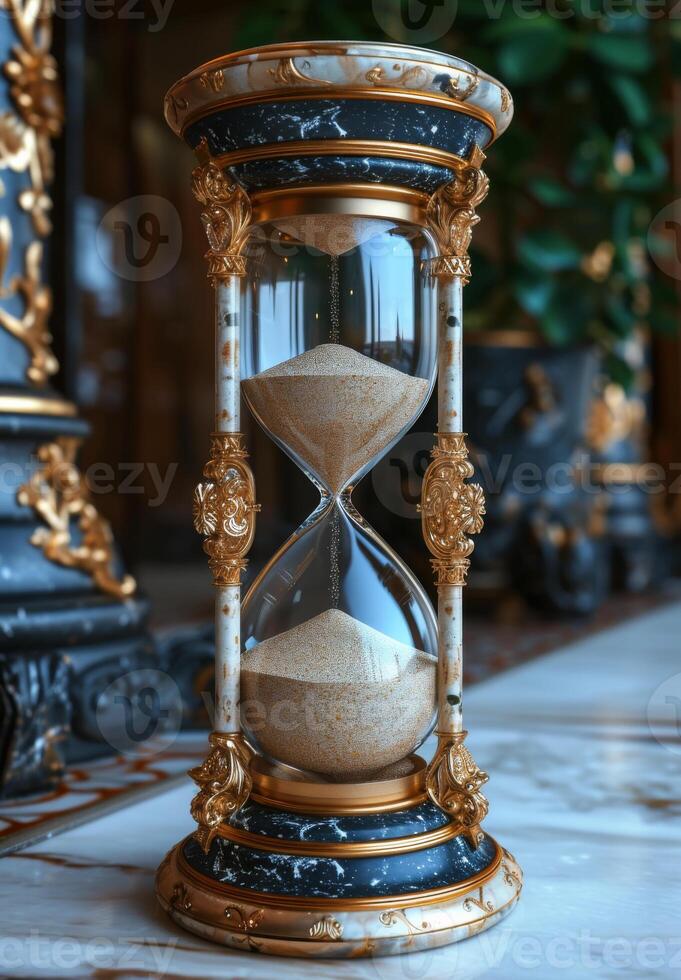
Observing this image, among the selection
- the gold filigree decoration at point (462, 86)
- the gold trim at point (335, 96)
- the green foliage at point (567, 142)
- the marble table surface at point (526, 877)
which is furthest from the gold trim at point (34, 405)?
the green foliage at point (567, 142)

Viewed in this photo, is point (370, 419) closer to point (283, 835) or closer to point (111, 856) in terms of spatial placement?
point (283, 835)

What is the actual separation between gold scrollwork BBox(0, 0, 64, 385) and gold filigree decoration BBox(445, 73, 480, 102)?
63cm

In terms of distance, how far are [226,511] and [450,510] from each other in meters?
0.15

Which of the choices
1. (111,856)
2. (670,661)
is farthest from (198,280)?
(111,856)

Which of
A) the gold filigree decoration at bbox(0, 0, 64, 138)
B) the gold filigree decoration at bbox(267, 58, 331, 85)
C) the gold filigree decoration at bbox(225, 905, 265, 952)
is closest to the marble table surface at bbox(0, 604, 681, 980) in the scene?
the gold filigree decoration at bbox(225, 905, 265, 952)

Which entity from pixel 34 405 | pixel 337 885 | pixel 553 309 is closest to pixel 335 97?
pixel 337 885

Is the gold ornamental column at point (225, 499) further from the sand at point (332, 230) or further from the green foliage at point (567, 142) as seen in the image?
the green foliage at point (567, 142)

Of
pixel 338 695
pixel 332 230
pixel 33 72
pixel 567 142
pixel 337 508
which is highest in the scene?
pixel 567 142

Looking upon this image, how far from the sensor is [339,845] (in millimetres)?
704

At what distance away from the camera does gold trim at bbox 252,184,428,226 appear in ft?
2.36

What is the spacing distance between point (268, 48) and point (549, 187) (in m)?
1.62

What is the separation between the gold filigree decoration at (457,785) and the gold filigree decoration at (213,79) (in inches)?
17.4

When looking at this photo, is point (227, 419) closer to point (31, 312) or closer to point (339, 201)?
point (339, 201)

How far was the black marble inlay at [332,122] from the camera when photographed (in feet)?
2.25
